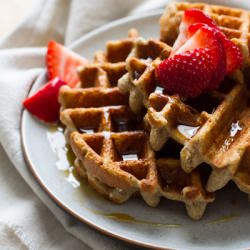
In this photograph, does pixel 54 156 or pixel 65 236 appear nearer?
pixel 65 236

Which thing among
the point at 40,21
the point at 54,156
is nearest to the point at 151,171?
the point at 54,156

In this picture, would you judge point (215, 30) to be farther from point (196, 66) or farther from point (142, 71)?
point (142, 71)

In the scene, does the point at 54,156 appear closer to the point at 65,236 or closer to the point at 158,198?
the point at 65,236

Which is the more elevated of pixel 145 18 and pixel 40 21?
pixel 145 18

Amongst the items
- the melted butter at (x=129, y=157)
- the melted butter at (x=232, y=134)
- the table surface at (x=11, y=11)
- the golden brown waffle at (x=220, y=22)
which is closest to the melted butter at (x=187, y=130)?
the melted butter at (x=232, y=134)

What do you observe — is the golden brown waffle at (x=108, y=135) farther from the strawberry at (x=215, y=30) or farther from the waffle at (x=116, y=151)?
the strawberry at (x=215, y=30)

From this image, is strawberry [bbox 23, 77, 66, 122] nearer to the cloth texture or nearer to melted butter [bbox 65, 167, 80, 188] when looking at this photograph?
the cloth texture
